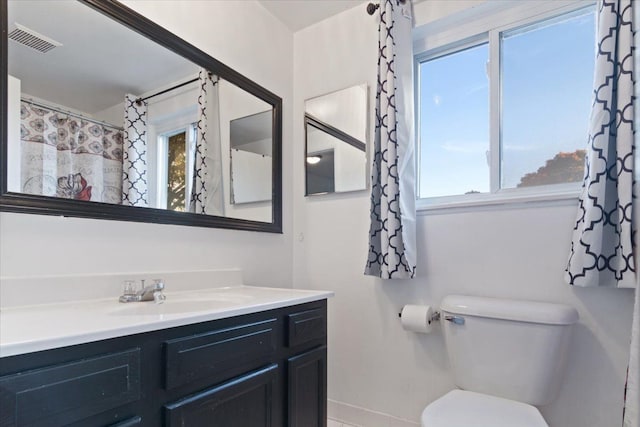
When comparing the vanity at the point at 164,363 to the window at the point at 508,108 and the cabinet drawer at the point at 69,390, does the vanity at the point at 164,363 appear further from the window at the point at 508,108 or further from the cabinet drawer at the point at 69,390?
the window at the point at 508,108

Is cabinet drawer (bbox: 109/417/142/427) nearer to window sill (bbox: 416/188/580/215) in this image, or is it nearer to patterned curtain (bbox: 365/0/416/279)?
patterned curtain (bbox: 365/0/416/279)

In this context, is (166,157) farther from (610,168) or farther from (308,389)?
(610,168)

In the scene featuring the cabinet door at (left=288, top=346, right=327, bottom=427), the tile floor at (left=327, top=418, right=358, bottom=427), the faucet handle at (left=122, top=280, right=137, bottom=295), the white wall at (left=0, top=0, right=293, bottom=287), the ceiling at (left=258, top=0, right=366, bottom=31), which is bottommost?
the tile floor at (left=327, top=418, right=358, bottom=427)

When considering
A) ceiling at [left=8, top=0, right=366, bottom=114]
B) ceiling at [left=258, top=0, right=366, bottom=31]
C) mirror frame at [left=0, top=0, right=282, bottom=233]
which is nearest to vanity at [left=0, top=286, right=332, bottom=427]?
mirror frame at [left=0, top=0, right=282, bottom=233]

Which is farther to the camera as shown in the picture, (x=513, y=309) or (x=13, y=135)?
(x=513, y=309)

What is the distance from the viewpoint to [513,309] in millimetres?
1396

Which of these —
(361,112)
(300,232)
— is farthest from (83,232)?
(361,112)

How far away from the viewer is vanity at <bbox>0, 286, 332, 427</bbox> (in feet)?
2.25

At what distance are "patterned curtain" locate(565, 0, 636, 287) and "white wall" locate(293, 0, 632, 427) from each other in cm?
13

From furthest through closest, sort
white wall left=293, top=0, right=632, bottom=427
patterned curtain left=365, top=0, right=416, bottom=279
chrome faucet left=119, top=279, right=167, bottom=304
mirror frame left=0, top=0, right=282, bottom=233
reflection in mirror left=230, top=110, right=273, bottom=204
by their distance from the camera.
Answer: reflection in mirror left=230, top=110, right=273, bottom=204, patterned curtain left=365, top=0, right=416, bottom=279, white wall left=293, top=0, right=632, bottom=427, chrome faucet left=119, top=279, right=167, bottom=304, mirror frame left=0, top=0, right=282, bottom=233

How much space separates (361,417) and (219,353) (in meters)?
1.24

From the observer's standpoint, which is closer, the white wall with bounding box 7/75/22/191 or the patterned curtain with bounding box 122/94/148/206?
the white wall with bounding box 7/75/22/191

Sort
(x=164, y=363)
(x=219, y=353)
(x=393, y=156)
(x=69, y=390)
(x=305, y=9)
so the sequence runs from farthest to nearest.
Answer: (x=305, y=9) → (x=393, y=156) → (x=219, y=353) → (x=164, y=363) → (x=69, y=390)

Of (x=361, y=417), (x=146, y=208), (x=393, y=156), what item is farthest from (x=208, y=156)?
(x=361, y=417)
